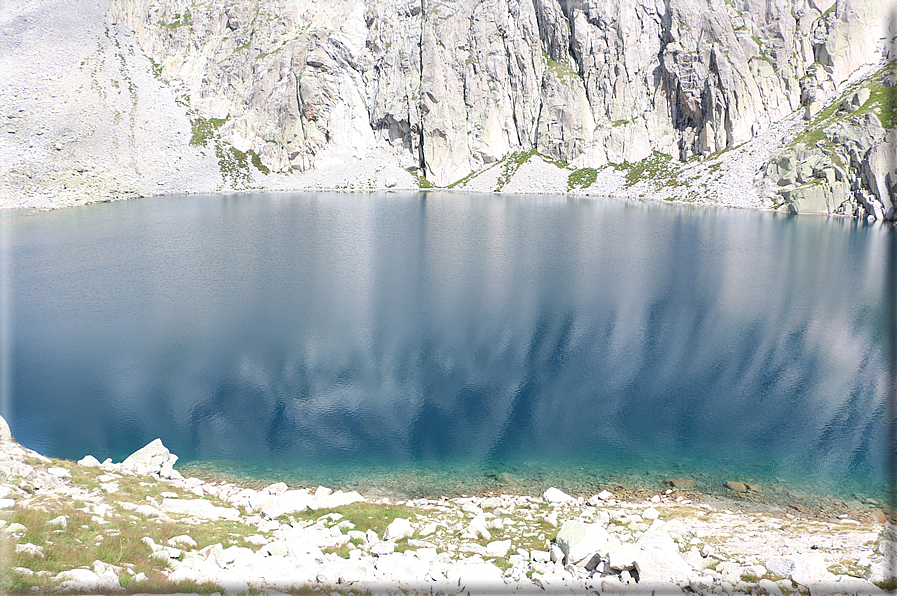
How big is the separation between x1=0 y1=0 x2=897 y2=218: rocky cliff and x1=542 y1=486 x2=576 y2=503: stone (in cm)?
12735

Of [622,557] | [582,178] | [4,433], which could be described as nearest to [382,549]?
[622,557]

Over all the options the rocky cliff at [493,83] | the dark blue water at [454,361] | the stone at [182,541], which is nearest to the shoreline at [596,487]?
the dark blue water at [454,361]

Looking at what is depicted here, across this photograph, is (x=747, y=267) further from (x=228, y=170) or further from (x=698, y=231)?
(x=228, y=170)

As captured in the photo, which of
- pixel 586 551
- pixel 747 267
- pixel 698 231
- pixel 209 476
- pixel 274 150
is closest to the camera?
pixel 586 551

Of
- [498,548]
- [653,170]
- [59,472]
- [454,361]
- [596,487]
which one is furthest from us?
[653,170]

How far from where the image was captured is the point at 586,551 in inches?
484

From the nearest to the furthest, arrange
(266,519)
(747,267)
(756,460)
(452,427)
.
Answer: (266,519) → (756,460) → (452,427) → (747,267)

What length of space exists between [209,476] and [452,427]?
1152 cm

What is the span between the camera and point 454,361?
32.0 m

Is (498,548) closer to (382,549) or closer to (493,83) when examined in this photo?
(382,549)

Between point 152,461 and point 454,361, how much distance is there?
17.4 m

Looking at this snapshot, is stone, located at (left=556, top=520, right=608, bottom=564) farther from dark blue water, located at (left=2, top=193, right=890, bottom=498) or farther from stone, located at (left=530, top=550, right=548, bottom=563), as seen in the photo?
dark blue water, located at (left=2, top=193, right=890, bottom=498)

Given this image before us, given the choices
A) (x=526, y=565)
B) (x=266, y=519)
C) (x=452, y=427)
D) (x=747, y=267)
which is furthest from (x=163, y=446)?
(x=747, y=267)

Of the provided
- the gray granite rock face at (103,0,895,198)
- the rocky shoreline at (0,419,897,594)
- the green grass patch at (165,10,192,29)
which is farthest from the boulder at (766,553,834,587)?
the green grass patch at (165,10,192,29)
